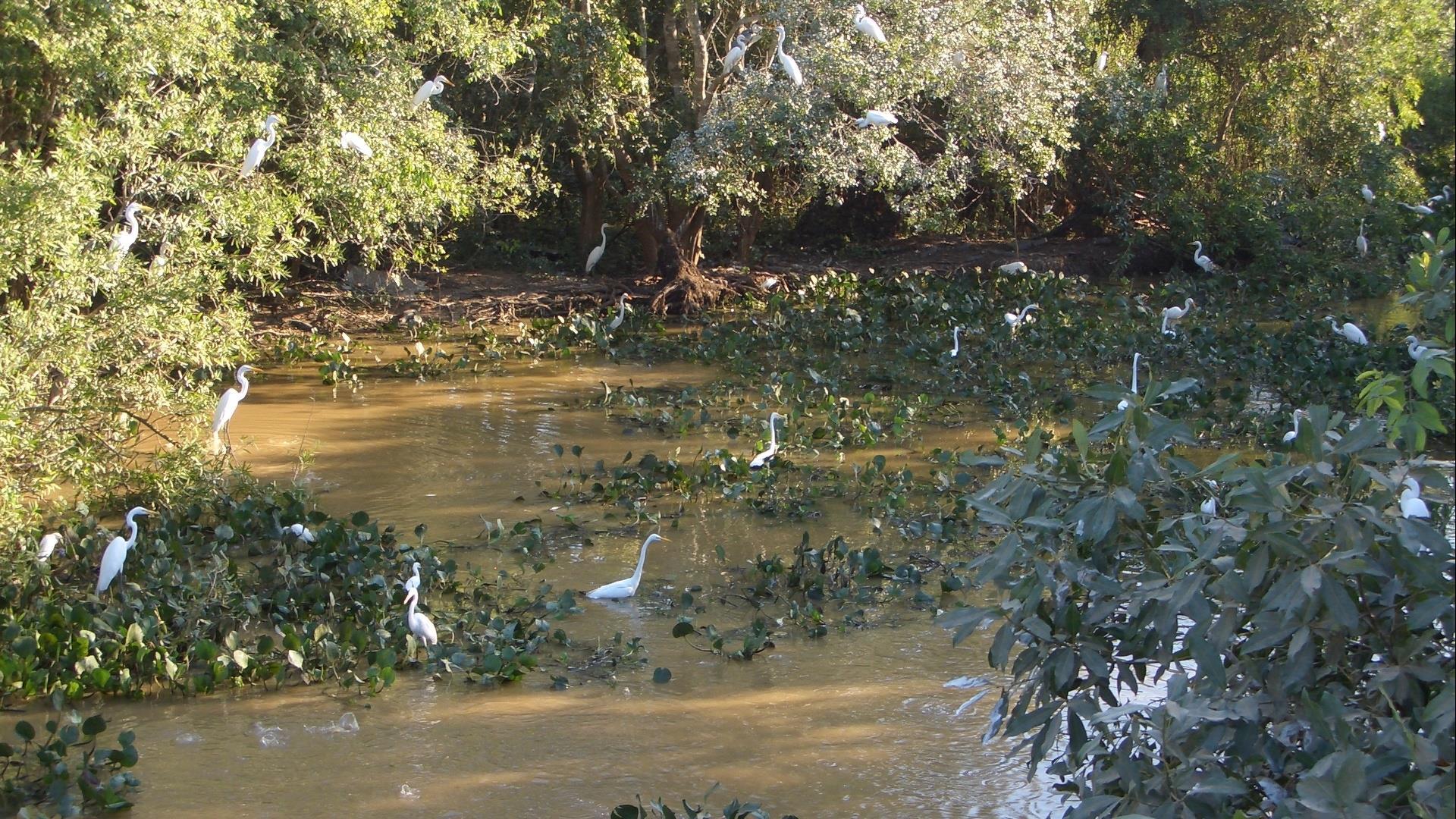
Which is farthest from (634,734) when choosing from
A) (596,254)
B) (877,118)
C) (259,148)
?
(596,254)

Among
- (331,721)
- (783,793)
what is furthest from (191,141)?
(783,793)

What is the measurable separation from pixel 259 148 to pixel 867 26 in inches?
202

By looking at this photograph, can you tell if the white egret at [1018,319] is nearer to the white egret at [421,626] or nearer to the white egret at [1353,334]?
the white egret at [1353,334]

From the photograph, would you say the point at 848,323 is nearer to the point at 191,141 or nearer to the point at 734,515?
the point at 734,515

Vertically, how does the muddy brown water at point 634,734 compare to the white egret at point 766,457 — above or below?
below

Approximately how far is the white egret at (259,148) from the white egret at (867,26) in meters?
4.87

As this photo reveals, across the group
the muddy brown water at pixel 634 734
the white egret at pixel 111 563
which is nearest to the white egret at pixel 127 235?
the white egret at pixel 111 563

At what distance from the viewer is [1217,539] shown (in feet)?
8.91

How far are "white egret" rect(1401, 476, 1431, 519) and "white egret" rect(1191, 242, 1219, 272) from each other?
12287mm

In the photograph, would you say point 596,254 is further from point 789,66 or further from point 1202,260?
point 1202,260

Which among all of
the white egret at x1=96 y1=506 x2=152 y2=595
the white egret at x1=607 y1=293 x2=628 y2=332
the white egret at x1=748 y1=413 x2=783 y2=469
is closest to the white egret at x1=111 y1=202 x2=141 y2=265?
the white egret at x1=96 y1=506 x2=152 y2=595

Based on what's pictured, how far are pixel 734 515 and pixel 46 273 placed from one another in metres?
3.86

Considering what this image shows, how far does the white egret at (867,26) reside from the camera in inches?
419

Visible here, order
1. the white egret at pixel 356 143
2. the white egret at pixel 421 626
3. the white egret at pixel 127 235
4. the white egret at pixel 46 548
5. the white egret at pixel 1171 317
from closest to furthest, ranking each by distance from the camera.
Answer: the white egret at pixel 421 626, the white egret at pixel 46 548, the white egret at pixel 127 235, the white egret at pixel 356 143, the white egret at pixel 1171 317
